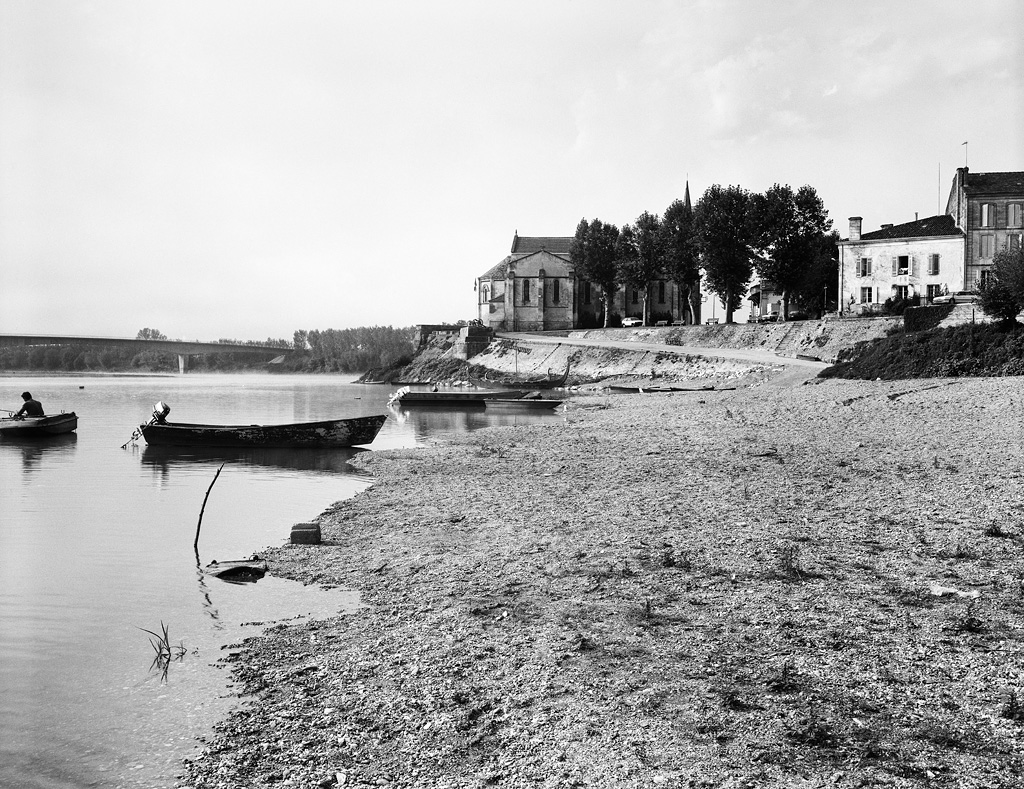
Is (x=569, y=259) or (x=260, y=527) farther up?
(x=569, y=259)

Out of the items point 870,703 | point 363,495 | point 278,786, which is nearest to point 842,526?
point 870,703

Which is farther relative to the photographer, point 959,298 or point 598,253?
point 598,253

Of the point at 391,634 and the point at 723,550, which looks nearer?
the point at 391,634

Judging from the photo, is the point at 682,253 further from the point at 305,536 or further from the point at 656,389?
the point at 305,536

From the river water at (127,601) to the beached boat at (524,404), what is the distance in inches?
1026

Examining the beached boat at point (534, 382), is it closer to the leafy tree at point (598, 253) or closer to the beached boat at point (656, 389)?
the beached boat at point (656, 389)

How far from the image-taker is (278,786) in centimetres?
608

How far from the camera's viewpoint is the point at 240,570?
12734mm

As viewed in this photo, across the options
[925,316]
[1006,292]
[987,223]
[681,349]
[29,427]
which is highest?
[987,223]

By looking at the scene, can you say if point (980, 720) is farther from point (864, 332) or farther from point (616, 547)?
point (864, 332)

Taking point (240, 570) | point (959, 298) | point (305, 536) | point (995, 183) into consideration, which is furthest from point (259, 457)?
point (995, 183)

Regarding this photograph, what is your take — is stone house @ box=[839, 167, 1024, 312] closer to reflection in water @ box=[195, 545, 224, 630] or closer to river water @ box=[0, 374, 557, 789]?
river water @ box=[0, 374, 557, 789]

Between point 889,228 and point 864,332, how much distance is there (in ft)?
49.3

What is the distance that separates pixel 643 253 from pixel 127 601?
84055mm
